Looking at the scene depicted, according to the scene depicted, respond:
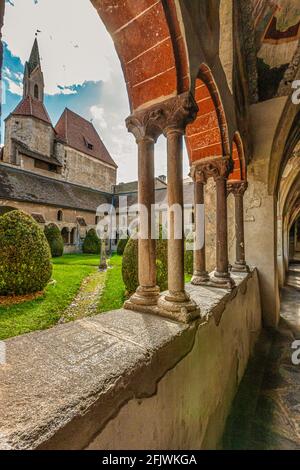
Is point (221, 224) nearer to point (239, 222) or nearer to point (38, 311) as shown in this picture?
point (239, 222)

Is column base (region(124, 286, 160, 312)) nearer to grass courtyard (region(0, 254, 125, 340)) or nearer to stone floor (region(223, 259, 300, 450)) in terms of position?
stone floor (region(223, 259, 300, 450))

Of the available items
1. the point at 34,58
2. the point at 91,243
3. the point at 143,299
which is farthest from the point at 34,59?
the point at 143,299

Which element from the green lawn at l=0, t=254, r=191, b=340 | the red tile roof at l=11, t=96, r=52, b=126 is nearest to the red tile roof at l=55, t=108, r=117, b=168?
the red tile roof at l=11, t=96, r=52, b=126

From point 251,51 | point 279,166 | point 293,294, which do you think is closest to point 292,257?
point 293,294

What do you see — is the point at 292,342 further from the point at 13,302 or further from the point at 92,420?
the point at 13,302

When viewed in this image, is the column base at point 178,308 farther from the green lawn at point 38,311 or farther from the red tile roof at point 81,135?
the red tile roof at point 81,135

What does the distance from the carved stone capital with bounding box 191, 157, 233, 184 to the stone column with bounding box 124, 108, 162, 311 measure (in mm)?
1384

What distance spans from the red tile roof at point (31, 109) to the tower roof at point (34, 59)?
3715 mm

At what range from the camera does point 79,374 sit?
2.95 feet

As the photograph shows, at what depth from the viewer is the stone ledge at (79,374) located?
2.17 feet

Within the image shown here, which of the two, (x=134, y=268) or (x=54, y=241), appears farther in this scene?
(x=54, y=241)

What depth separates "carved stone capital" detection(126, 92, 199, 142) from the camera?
5.86 ft

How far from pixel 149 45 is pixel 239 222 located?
141 inches

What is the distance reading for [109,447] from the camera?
2.64ft
